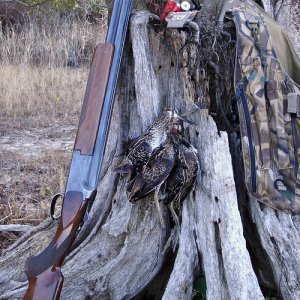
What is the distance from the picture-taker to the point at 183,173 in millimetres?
2389

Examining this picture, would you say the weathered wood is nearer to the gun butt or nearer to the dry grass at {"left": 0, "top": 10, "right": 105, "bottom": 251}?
the dry grass at {"left": 0, "top": 10, "right": 105, "bottom": 251}

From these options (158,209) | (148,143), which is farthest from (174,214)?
(148,143)

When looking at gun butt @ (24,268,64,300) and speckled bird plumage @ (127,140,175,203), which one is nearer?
gun butt @ (24,268,64,300)

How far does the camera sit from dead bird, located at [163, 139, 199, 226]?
7.85ft

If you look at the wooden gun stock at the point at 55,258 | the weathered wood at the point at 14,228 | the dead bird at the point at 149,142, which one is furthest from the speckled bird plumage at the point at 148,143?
the weathered wood at the point at 14,228

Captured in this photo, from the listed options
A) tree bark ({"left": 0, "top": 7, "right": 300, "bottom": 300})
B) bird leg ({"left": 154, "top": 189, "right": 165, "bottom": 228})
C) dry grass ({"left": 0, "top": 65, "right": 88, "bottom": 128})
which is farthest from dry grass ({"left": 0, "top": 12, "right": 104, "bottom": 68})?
bird leg ({"left": 154, "top": 189, "right": 165, "bottom": 228})

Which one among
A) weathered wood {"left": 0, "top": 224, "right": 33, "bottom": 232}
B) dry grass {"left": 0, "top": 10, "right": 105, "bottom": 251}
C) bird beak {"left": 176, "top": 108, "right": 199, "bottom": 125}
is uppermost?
bird beak {"left": 176, "top": 108, "right": 199, "bottom": 125}

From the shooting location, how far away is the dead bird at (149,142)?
2402 millimetres

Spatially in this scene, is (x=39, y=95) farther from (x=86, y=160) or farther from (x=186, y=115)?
(x=86, y=160)

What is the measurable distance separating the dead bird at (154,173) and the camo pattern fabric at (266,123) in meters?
0.36

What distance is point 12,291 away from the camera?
2602 mm

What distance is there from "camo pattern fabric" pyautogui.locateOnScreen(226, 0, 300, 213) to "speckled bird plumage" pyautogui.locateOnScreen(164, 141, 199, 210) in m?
0.25

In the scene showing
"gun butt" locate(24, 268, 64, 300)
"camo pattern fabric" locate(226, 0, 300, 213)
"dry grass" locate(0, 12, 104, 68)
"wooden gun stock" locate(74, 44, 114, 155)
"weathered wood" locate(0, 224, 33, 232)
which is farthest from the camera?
"dry grass" locate(0, 12, 104, 68)

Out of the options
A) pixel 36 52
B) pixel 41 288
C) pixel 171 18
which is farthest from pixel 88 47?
pixel 41 288
